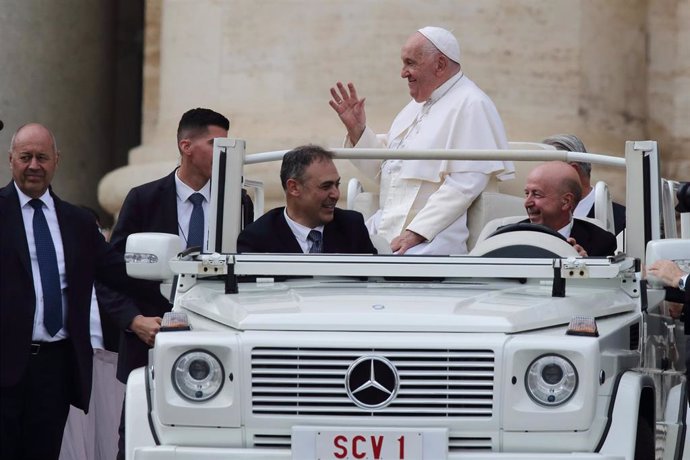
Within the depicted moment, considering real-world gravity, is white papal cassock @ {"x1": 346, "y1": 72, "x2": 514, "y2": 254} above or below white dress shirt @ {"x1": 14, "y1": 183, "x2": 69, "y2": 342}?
above

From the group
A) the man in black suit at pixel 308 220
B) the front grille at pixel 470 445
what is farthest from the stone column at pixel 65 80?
the front grille at pixel 470 445

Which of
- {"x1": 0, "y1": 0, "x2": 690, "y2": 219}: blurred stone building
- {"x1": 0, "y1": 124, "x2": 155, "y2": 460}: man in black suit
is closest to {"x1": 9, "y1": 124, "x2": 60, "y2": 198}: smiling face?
{"x1": 0, "y1": 124, "x2": 155, "y2": 460}: man in black suit

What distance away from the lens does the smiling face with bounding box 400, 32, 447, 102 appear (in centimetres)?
947

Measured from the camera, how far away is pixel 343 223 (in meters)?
8.22

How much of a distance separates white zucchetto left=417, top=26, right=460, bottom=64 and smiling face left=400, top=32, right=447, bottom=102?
0.08 feet

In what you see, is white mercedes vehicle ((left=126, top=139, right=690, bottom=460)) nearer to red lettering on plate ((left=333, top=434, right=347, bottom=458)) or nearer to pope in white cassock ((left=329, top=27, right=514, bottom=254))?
red lettering on plate ((left=333, top=434, right=347, bottom=458))

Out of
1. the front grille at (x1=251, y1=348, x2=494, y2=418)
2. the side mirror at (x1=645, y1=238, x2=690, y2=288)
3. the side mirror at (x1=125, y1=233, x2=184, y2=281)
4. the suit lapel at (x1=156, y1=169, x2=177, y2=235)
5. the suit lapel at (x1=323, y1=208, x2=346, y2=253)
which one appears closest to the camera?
the front grille at (x1=251, y1=348, x2=494, y2=418)

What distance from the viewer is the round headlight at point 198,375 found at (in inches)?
262

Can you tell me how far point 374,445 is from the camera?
646 cm

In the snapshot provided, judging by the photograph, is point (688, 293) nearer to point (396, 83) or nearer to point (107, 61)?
point (396, 83)

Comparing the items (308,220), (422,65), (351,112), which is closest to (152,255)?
(308,220)

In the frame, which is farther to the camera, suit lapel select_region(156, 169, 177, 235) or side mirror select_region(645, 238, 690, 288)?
suit lapel select_region(156, 169, 177, 235)

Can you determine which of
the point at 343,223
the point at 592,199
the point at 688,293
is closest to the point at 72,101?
the point at 592,199

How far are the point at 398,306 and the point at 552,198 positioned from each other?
1.70 m
